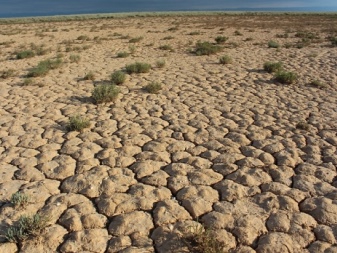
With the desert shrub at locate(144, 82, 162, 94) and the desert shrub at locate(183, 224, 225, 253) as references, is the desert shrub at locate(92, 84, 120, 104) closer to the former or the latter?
the desert shrub at locate(144, 82, 162, 94)

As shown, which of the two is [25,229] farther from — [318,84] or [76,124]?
[318,84]

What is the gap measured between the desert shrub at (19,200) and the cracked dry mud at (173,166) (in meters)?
0.07

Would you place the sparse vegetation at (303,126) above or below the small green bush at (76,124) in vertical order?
below

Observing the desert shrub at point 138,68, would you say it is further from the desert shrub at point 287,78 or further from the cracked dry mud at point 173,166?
the desert shrub at point 287,78

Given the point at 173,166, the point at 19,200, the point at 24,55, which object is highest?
the point at 19,200

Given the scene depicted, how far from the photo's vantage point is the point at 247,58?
10570 millimetres

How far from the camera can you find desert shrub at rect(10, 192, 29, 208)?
3.21 m

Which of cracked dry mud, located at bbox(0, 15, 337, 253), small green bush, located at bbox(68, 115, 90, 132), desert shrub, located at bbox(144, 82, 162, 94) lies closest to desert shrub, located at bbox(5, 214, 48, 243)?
cracked dry mud, located at bbox(0, 15, 337, 253)

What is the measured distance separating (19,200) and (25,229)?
495 millimetres

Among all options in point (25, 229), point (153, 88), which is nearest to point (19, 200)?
point (25, 229)

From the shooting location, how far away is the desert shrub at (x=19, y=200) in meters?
3.21

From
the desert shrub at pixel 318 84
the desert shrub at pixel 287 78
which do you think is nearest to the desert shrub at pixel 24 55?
the desert shrub at pixel 287 78

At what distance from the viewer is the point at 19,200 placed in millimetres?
3213

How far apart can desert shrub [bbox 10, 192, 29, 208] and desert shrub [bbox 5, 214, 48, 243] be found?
0.37 meters
